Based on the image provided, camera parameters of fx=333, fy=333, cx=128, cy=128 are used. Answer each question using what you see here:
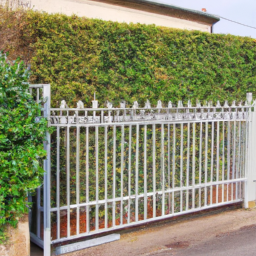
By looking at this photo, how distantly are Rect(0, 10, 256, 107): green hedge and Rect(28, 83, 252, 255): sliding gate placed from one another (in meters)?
0.46

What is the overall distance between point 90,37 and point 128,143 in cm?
170

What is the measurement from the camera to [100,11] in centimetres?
816

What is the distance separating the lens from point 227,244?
469 centimetres

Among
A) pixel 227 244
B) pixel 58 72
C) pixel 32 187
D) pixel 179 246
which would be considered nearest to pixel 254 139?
pixel 227 244

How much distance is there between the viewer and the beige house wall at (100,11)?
286 inches

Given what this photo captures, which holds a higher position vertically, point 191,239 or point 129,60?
point 129,60

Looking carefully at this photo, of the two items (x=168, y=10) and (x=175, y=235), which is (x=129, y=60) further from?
(x=168, y=10)

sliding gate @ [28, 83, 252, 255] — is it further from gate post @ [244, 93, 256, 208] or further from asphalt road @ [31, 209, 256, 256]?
asphalt road @ [31, 209, 256, 256]

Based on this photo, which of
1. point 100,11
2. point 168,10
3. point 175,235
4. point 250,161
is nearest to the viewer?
point 175,235

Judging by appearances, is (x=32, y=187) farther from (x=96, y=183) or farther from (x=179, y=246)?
(x=179, y=246)

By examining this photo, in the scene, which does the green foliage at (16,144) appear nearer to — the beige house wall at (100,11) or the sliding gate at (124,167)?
the sliding gate at (124,167)

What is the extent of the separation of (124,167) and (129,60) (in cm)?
174

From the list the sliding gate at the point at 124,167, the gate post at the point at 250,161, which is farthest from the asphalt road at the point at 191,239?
the gate post at the point at 250,161

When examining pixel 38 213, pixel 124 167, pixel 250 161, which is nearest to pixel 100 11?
→ pixel 124 167
